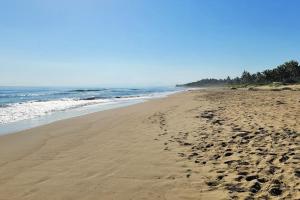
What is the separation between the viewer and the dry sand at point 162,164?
206 inches

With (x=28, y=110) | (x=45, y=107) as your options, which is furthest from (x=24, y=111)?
(x=45, y=107)

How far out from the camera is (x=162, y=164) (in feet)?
22.6

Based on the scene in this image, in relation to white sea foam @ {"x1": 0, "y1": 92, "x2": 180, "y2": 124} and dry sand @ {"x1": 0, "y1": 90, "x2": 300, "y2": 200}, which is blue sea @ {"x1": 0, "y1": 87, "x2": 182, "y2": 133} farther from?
dry sand @ {"x1": 0, "y1": 90, "x2": 300, "y2": 200}

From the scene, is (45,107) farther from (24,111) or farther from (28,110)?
(24,111)

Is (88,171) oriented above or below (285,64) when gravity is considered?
below

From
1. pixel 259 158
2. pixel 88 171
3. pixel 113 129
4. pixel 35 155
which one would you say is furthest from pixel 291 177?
pixel 113 129

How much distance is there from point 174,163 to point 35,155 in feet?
12.9

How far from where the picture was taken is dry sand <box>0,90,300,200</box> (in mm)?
5223

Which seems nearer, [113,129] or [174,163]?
[174,163]

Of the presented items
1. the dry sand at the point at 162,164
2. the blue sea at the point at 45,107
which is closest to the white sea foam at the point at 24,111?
the blue sea at the point at 45,107

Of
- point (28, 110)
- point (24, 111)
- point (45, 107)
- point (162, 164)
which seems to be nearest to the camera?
point (162, 164)

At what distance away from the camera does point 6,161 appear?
784cm

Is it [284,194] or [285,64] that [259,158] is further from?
[285,64]

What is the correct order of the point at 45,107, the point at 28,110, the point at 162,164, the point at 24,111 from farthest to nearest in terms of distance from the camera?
the point at 45,107 < the point at 28,110 < the point at 24,111 < the point at 162,164
